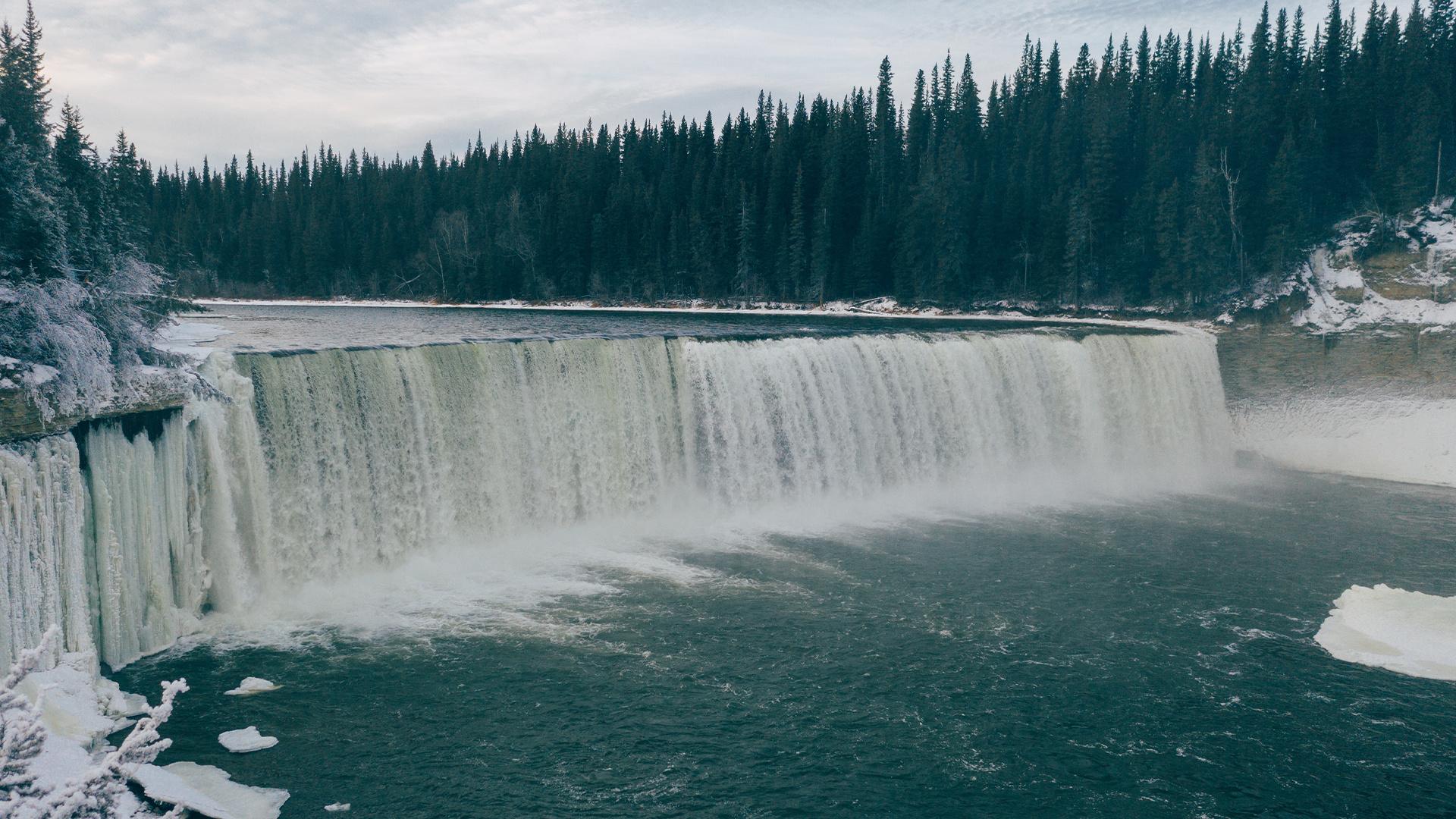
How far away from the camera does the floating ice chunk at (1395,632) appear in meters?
14.3

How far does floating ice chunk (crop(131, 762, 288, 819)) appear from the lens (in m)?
9.15

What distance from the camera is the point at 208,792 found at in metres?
9.66

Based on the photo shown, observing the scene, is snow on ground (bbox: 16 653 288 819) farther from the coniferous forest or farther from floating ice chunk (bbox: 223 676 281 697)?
the coniferous forest

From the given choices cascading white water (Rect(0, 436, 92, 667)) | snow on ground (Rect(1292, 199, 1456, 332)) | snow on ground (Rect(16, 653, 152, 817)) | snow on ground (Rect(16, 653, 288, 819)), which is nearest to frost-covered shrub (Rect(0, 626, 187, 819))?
snow on ground (Rect(16, 653, 152, 817))

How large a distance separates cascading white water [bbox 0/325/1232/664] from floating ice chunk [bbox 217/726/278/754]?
2744mm

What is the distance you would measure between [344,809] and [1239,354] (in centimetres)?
3951

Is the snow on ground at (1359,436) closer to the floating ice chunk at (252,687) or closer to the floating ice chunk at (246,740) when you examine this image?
the floating ice chunk at (252,687)

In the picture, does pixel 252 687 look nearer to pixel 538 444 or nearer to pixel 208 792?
pixel 208 792

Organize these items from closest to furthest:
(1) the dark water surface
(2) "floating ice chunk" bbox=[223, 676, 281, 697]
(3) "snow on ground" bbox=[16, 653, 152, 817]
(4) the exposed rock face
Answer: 1. (3) "snow on ground" bbox=[16, 653, 152, 817]
2. (1) the dark water surface
3. (4) the exposed rock face
4. (2) "floating ice chunk" bbox=[223, 676, 281, 697]

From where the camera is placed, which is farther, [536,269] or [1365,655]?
[536,269]

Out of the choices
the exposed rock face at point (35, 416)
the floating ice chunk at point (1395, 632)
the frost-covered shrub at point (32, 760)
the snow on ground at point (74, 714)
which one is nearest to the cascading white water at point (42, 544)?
the exposed rock face at point (35, 416)

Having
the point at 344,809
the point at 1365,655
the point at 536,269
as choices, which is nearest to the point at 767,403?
the point at 1365,655

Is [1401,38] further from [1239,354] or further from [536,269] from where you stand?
[536,269]

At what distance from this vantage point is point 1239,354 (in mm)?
39531
